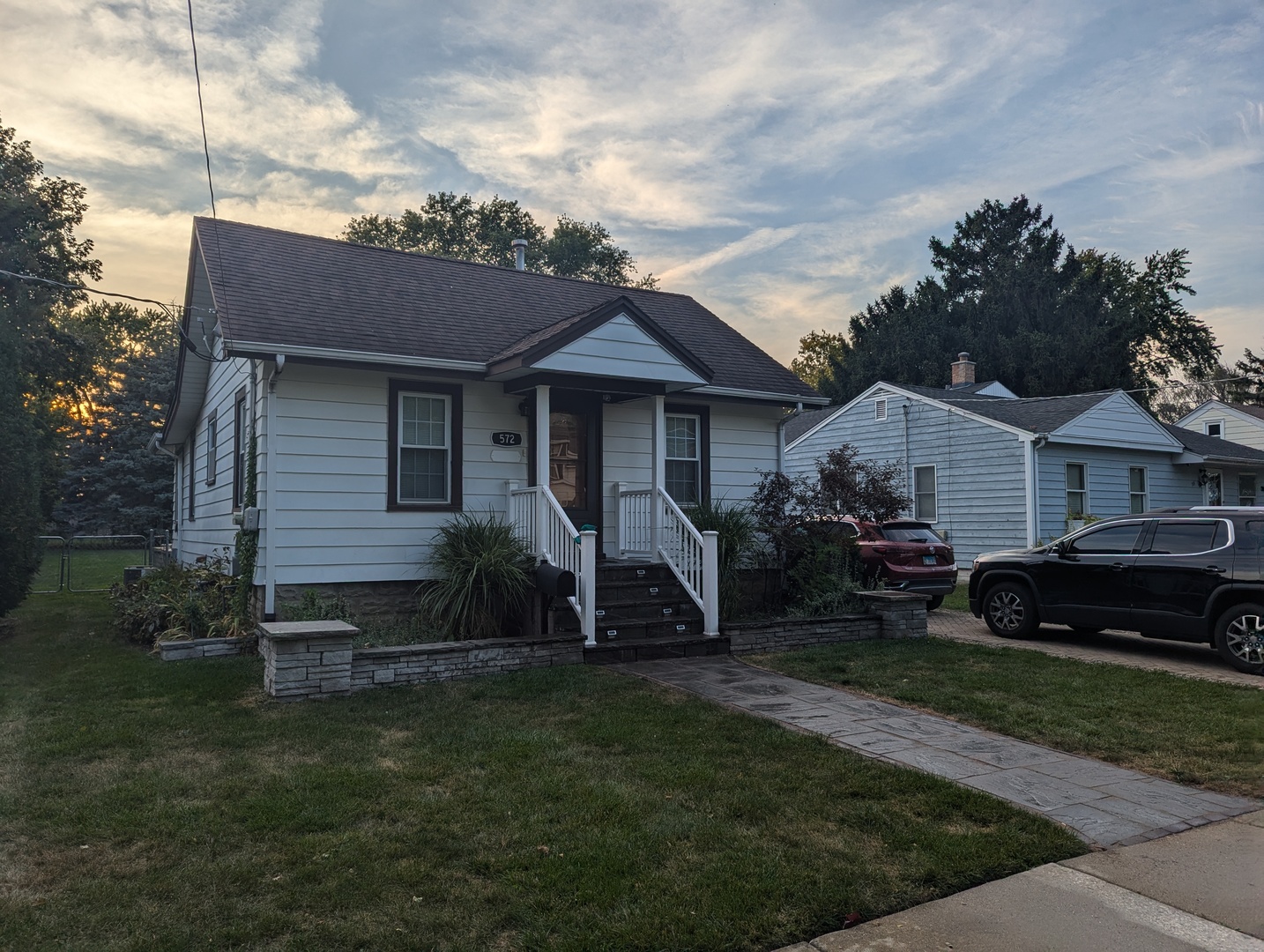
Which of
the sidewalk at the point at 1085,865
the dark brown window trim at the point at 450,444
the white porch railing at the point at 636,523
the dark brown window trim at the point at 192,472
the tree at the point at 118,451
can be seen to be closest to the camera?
the sidewalk at the point at 1085,865

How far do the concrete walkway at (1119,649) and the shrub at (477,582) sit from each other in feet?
17.9

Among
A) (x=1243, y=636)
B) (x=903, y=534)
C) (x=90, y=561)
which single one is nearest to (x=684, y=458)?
(x=903, y=534)

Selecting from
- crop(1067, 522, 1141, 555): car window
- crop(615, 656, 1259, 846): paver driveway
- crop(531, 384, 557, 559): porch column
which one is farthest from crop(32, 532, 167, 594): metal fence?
crop(1067, 522, 1141, 555): car window

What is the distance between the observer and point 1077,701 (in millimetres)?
6969

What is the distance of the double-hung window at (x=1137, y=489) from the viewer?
20672 millimetres

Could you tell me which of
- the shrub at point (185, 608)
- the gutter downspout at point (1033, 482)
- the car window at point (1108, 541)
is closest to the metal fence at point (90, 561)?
the shrub at point (185, 608)

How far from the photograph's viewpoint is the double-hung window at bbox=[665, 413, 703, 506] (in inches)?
469

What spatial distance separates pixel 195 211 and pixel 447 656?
22.0 ft

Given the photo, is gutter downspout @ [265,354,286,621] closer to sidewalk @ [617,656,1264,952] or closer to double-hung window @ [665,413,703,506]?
double-hung window @ [665,413,703,506]

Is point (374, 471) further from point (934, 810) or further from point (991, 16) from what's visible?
point (991, 16)

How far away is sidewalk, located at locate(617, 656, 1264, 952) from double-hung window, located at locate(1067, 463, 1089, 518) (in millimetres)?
14876

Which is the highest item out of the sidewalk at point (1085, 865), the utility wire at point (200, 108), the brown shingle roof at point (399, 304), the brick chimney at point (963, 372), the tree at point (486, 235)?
the tree at point (486, 235)

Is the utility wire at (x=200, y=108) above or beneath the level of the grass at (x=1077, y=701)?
above

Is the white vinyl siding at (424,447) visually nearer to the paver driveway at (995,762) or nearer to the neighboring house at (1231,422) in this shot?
the paver driveway at (995,762)
